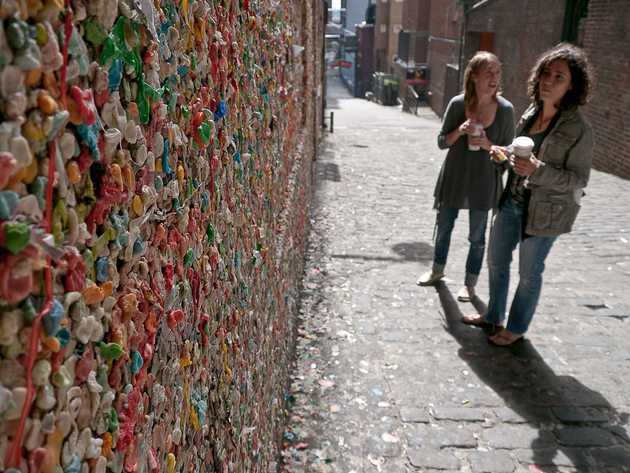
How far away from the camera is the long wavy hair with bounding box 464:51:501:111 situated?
4641 millimetres

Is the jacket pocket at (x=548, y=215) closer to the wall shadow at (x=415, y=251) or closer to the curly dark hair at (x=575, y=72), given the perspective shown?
the curly dark hair at (x=575, y=72)

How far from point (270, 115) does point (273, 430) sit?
64.3 inches

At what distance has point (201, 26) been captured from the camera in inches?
51.6

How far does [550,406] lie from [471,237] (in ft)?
5.85

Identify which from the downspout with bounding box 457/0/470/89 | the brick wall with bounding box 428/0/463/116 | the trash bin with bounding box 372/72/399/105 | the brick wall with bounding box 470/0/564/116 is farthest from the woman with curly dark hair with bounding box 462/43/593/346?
the trash bin with bounding box 372/72/399/105

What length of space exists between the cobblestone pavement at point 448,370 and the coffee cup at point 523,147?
162 cm

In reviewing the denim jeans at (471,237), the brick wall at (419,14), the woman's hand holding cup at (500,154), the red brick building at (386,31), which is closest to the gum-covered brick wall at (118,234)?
the woman's hand holding cup at (500,154)

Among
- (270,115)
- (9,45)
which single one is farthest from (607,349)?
(9,45)

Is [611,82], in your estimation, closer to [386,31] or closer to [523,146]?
[523,146]

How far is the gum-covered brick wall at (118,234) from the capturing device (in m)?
0.60

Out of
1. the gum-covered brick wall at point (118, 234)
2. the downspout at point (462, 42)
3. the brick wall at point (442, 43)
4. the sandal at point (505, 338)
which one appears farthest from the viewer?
the brick wall at point (442, 43)

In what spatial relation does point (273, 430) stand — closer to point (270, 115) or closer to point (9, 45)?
point (270, 115)

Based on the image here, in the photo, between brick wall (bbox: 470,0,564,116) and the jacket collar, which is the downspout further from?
the jacket collar

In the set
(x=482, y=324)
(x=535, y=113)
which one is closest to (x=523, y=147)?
(x=535, y=113)
